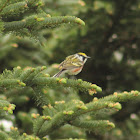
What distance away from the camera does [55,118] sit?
231cm

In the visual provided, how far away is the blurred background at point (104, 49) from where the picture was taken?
5605 millimetres

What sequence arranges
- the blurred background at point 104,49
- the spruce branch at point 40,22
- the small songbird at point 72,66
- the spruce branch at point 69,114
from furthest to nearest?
1. the blurred background at point 104,49
2. the small songbird at point 72,66
3. the spruce branch at point 40,22
4. the spruce branch at point 69,114

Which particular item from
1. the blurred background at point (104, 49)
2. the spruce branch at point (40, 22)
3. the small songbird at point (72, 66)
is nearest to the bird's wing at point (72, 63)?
the small songbird at point (72, 66)

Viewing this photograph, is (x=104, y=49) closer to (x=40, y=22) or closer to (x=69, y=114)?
(x=40, y=22)

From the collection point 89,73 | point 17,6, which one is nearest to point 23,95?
point 89,73

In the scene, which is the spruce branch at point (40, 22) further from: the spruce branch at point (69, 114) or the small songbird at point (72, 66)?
the small songbird at point (72, 66)

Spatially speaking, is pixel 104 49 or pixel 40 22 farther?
pixel 104 49

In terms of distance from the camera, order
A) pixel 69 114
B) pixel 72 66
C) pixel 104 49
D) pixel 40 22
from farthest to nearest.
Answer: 1. pixel 104 49
2. pixel 72 66
3. pixel 40 22
4. pixel 69 114

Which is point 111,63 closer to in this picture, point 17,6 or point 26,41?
point 26,41

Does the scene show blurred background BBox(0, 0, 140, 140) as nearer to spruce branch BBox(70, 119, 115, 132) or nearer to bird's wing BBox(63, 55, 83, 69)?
bird's wing BBox(63, 55, 83, 69)

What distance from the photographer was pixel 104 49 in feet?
19.8

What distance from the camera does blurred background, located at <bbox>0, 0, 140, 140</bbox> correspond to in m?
5.61

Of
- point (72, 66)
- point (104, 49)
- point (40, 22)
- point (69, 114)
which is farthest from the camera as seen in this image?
point (104, 49)

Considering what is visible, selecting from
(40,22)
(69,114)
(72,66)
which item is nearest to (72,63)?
(72,66)
